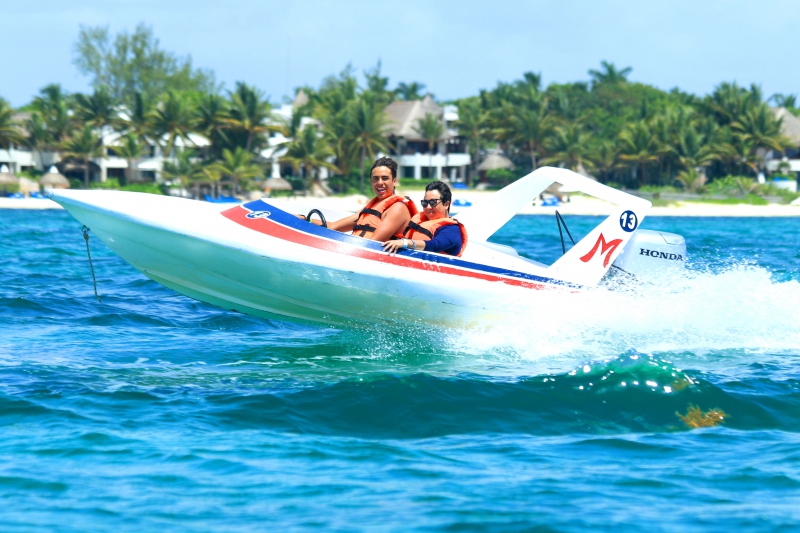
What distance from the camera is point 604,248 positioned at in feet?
28.9

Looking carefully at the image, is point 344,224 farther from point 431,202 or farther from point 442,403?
point 442,403

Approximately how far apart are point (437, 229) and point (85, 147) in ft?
154

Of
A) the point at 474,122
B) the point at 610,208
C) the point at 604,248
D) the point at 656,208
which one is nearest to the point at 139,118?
the point at 474,122

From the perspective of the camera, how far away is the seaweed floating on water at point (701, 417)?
6531 mm

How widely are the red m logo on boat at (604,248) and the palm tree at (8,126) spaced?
49.4 metres

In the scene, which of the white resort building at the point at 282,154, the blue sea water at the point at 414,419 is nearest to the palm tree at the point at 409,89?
the white resort building at the point at 282,154

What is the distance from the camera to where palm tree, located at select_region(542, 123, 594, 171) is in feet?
192

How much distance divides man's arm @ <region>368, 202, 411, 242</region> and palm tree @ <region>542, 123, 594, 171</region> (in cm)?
5110

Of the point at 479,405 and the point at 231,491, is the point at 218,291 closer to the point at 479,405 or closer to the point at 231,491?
the point at 479,405

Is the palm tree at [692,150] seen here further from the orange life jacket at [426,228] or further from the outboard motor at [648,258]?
the orange life jacket at [426,228]

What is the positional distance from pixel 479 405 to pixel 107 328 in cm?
506

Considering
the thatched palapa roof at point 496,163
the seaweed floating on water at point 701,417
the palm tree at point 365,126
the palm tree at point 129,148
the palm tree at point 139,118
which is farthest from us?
the thatched palapa roof at point 496,163

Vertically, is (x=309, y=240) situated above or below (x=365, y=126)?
below

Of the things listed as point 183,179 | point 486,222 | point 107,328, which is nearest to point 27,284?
point 107,328
